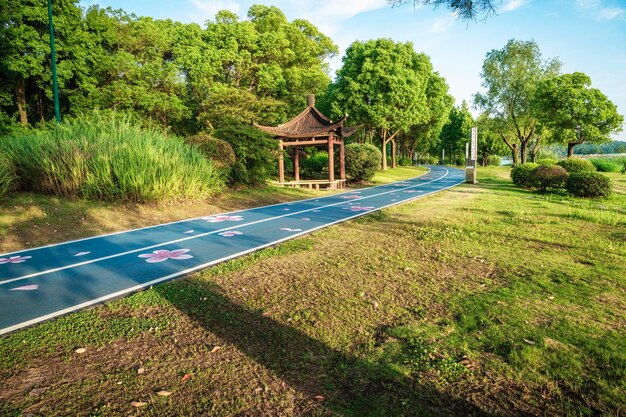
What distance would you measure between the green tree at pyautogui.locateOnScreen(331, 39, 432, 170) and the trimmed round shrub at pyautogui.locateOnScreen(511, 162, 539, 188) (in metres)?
12.5

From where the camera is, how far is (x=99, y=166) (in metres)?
10.0

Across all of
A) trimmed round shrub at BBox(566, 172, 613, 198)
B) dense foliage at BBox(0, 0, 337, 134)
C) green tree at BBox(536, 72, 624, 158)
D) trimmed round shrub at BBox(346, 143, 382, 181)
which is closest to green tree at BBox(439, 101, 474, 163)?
green tree at BBox(536, 72, 624, 158)

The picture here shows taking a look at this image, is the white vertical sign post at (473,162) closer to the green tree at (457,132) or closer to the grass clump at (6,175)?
the grass clump at (6,175)

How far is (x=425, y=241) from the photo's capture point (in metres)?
6.77

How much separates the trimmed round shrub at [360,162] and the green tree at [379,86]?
6.95 meters

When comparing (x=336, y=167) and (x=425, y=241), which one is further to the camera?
(x=336, y=167)

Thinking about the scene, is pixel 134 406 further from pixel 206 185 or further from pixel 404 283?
pixel 206 185

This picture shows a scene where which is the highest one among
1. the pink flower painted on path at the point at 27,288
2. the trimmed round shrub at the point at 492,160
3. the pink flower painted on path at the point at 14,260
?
the trimmed round shrub at the point at 492,160

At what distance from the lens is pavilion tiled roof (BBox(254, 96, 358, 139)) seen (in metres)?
19.4

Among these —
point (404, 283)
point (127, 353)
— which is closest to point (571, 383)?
point (404, 283)

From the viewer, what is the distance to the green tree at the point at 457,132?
60469 mm

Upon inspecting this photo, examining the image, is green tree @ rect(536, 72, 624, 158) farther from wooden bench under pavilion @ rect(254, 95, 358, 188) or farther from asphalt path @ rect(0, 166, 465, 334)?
asphalt path @ rect(0, 166, 465, 334)

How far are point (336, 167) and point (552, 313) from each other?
21.5 meters

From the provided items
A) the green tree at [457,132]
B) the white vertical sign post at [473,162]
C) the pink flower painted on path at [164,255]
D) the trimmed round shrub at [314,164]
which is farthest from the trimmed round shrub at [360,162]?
the green tree at [457,132]
